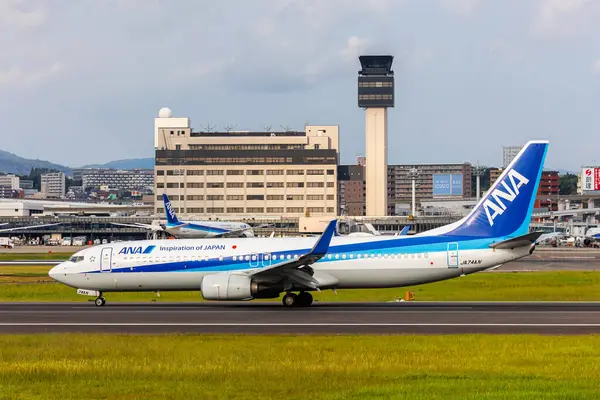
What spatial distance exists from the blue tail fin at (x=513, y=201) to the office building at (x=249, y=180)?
140 m

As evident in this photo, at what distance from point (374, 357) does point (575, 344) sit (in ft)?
20.8

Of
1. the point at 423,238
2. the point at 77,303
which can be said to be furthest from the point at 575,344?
the point at 77,303

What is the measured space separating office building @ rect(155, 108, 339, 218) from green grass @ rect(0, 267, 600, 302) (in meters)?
122

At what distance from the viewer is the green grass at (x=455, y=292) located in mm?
46625

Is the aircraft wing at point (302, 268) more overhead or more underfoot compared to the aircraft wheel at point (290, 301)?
more overhead

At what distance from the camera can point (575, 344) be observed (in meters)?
26.0

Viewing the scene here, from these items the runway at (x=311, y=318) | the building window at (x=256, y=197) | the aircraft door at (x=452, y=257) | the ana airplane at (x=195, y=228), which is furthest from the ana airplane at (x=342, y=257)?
the building window at (x=256, y=197)

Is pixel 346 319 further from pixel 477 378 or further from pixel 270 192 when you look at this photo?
pixel 270 192

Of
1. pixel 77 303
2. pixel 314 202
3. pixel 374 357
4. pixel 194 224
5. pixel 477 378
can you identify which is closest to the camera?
pixel 477 378

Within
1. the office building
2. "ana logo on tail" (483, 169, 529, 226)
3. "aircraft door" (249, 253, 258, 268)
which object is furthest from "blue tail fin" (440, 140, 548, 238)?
the office building

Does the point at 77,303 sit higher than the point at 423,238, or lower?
lower

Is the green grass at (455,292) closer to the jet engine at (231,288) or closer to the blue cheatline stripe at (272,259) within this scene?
the blue cheatline stripe at (272,259)

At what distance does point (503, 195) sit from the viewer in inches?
1609

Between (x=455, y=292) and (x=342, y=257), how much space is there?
443 inches
